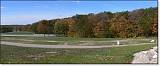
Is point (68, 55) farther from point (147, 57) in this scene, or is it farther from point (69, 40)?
point (147, 57)

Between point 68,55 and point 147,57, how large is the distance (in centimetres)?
92

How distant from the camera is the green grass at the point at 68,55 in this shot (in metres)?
6.81

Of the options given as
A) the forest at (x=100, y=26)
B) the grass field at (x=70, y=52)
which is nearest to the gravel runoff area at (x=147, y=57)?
the grass field at (x=70, y=52)

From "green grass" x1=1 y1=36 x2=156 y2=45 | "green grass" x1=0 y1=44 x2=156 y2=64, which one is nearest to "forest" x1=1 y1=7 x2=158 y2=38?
Result: "green grass" x1=1 y1=36 x2=156 y2=45

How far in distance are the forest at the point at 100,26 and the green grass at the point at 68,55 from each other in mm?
178

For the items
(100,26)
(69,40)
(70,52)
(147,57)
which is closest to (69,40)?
(69,40)

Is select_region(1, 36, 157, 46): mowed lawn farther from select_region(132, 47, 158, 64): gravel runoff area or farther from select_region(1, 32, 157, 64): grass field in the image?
select_region(132, 47, 158, 64): gravel runoff area

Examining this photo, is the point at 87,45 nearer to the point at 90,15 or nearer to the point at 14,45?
the point at 90,15

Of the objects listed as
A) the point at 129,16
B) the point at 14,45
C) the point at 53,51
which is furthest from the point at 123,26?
the point at 14,45

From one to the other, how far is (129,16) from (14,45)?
1.39 meters

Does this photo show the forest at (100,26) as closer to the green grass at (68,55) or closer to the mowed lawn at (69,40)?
the mowed lawn at (69,40)

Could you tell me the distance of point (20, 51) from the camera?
6.85 metres

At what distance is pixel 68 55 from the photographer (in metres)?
6.84

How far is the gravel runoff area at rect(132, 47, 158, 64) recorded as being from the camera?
6762mm
